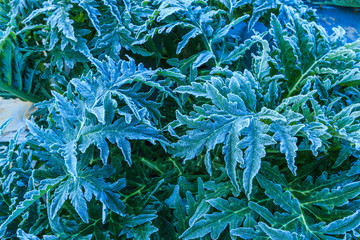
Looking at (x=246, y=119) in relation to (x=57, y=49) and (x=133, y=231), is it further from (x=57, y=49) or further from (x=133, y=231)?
(x=57, y=49)

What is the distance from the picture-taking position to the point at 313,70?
0.97m

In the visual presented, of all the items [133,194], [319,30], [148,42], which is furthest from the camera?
[148,42]

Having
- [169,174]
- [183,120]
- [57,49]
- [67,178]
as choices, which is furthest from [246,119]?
[57,49]

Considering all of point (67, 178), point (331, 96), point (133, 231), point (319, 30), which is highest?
point (319, 30)

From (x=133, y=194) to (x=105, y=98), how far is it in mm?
276

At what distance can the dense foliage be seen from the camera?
2.51ft

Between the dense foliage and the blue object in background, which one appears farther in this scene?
the blue object in background

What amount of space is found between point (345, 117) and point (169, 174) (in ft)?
1.54

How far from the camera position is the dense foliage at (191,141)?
2.51ft

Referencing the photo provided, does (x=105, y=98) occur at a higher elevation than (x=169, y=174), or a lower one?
higher

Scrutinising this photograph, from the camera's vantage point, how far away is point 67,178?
2.77 feet

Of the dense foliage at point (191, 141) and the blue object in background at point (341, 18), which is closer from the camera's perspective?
the dense foliage at point (191, 141)

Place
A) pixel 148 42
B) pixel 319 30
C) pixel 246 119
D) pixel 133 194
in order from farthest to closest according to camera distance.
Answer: pixel 148 42
pixel 319 30
pixel 133 194
pixel 246 119

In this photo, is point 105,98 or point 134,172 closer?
point 105,98
